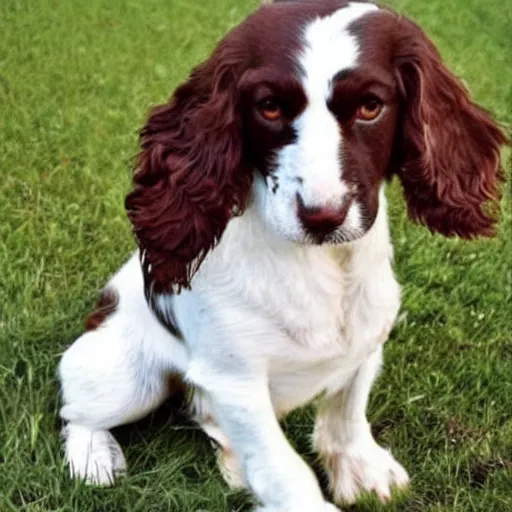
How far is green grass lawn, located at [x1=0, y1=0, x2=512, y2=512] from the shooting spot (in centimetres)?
394

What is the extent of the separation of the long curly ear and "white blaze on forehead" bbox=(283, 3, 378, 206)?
22cm

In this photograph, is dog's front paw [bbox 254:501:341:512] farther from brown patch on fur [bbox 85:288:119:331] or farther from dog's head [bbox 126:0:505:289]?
brown patch on fur [bbox 85:288:119:331]

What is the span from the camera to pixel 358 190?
299 cm

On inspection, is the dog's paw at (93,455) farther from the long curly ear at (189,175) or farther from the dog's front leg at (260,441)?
the long curly ear at (189,175)

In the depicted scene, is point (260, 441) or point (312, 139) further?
point (260, 441)

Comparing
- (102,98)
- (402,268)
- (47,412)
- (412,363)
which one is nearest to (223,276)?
(47,412)

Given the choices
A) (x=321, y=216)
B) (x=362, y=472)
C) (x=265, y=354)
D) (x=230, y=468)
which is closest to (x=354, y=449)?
(x=362, y=472)

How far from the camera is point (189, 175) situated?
10.6ft

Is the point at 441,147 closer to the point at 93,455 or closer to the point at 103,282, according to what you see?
the point at 93,455

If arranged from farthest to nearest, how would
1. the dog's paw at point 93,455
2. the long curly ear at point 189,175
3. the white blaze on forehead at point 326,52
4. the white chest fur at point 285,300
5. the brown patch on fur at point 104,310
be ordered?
the brown patch on fur at point 104,310 < the dog's paw at point 93,455 < the white chest fur at point 285,300 < the long curly ear at point 189,175 < the white blaze on forehead at point 326,52

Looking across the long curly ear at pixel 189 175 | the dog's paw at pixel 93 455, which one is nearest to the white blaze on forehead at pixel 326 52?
the long curly ear at pixel 189 175

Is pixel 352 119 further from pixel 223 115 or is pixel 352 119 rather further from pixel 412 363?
pixel 412 363

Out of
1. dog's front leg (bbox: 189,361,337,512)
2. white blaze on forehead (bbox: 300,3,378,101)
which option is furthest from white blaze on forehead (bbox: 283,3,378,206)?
dog's front leg (bbox: 189,361,337,512)

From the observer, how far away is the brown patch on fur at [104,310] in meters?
4.09
